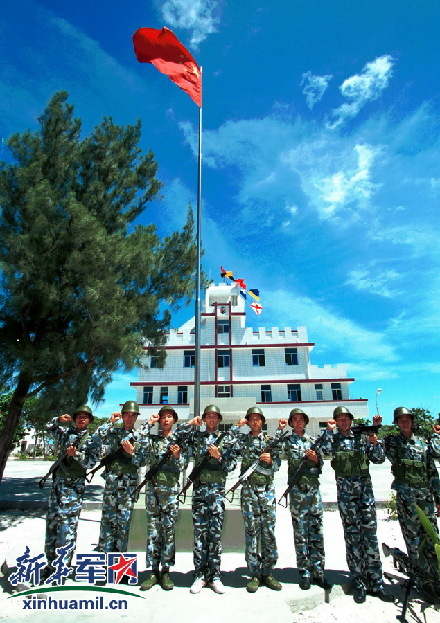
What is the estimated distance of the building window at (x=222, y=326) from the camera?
3353 centimetres

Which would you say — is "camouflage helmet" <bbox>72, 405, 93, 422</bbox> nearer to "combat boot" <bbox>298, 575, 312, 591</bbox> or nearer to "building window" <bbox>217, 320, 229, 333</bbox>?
"combat boot" <bbox>298, 575, 312, 591</bbox>

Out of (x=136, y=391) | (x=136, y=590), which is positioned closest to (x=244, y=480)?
(x=136, y=590)

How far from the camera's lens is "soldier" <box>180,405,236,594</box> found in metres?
4.54

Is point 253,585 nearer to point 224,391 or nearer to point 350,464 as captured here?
point 350,464

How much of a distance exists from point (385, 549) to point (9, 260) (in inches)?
345

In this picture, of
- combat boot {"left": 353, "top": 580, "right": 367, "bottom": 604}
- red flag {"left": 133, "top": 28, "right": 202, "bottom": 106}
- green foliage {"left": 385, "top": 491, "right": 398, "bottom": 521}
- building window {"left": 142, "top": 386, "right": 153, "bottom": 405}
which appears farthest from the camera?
building window {"left": 142, "top": 386, "right": 153, "bottom": 405}

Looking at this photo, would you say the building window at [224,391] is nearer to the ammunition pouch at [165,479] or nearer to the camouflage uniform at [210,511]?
the camouflage uniform at [210,511]

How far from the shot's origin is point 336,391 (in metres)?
31.8

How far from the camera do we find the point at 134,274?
1030cm

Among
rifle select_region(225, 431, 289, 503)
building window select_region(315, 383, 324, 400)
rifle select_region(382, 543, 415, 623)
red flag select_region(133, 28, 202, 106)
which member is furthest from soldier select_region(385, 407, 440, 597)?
building window select_region(315, 383, 324, 400)

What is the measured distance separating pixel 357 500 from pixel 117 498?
2.92m

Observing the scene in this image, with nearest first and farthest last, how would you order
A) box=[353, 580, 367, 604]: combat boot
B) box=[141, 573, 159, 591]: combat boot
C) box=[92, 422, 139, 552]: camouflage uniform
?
1. box=[353, 580, 367, 604]: combat boot
2. box=[141, 573, 159, 591]: combat boot
3. box=[92, 422, 139, 552]: camouflage uniform

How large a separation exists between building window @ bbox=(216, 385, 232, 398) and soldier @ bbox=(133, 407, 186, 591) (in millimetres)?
27303

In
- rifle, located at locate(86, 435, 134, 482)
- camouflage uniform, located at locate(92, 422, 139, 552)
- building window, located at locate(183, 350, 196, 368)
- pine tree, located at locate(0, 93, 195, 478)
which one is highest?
building window, located at locate(183, 350, 196, 368)
